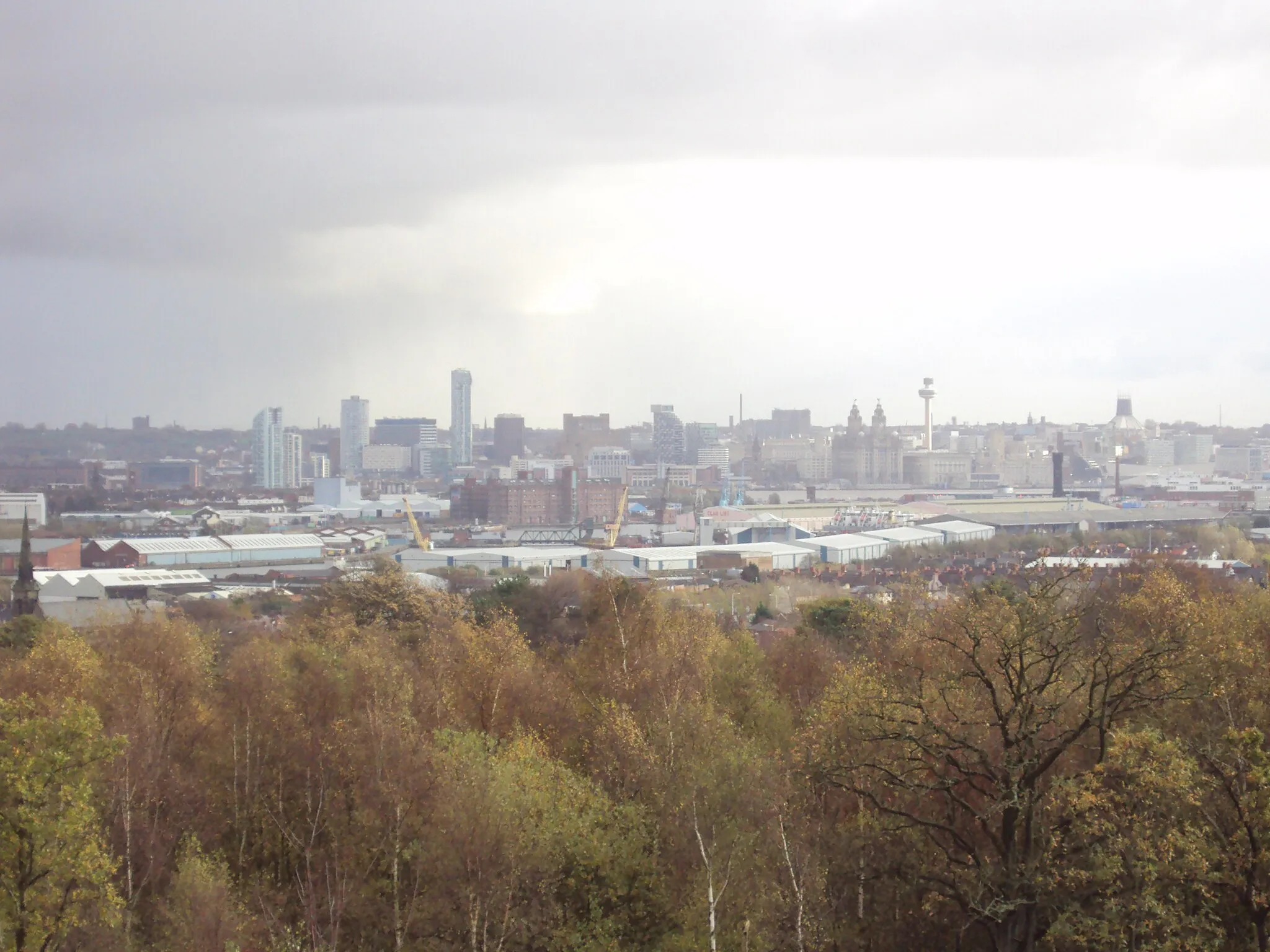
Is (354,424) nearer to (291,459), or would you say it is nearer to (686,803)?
(291,459)

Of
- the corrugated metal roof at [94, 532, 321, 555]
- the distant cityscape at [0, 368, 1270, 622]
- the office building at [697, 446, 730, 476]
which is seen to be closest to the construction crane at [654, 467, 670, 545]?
the distant cityscape at [0, 368, 1270, 622]

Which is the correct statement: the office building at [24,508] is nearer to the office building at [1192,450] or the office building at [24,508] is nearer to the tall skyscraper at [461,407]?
the tall skyscraper at [461,407]

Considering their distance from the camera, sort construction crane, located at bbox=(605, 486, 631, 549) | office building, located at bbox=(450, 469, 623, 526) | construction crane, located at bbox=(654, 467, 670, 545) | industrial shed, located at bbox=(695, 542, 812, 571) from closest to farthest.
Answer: industrial shed, located at bbox=(695, 542, 812, 571) < construction crane, located at bbox=(605, 486, 631, 549) < construction crane, located at bbox=(654, 467, 670, 545) < office building, located at bbox=(450, 469, 623, 526)

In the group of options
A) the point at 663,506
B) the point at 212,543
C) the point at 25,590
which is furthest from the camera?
the point at 663,506

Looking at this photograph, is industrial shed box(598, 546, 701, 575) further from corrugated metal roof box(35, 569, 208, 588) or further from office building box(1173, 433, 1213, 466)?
office building box(1173, 433, 1213, 466)

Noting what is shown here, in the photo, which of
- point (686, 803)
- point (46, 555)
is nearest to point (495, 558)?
point (46, 555)

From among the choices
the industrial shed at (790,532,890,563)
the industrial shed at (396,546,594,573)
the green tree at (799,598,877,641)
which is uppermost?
the green tree at (799,598,877,641)

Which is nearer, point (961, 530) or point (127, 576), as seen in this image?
point (127, 576)
